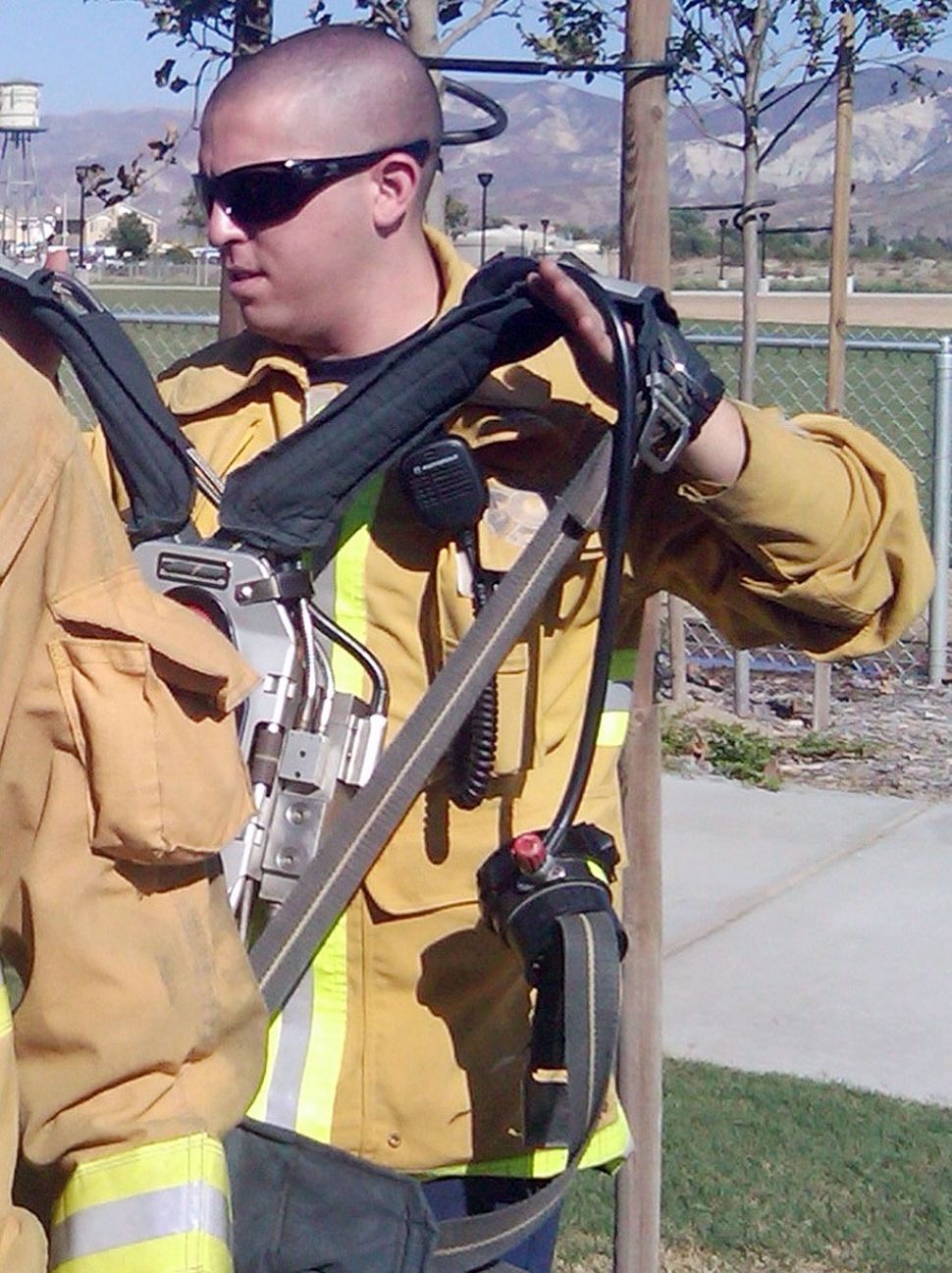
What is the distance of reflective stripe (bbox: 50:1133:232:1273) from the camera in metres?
1.58

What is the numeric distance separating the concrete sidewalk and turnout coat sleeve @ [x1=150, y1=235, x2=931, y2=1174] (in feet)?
7.48

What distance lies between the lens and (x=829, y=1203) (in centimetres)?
400

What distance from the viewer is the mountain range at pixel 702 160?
21.1 ft

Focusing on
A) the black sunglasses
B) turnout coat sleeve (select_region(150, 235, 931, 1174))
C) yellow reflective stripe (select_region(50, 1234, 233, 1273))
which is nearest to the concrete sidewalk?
turnout coat sleeve (select_region(150, 235, 931, 1174))

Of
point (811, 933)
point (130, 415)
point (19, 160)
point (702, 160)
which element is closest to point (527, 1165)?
point (130, 415)

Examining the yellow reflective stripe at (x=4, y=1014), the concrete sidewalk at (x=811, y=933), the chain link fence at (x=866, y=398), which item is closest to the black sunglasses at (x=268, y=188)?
the chain link fence at (x=866, y=398)

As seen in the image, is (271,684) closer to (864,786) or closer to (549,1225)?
(549,1225)

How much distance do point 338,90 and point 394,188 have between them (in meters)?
→ 0.13

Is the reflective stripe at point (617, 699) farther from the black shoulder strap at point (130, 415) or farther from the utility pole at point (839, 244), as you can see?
the utility pole at point (839, 244)

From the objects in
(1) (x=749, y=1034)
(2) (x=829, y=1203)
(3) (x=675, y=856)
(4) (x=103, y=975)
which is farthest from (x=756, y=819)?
(4) (x=103, y=975)

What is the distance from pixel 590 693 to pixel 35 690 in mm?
914

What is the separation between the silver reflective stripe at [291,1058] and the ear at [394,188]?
2.97 feet

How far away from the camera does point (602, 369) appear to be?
2.31m

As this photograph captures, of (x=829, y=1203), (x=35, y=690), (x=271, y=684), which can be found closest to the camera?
(x=35, y=690)
